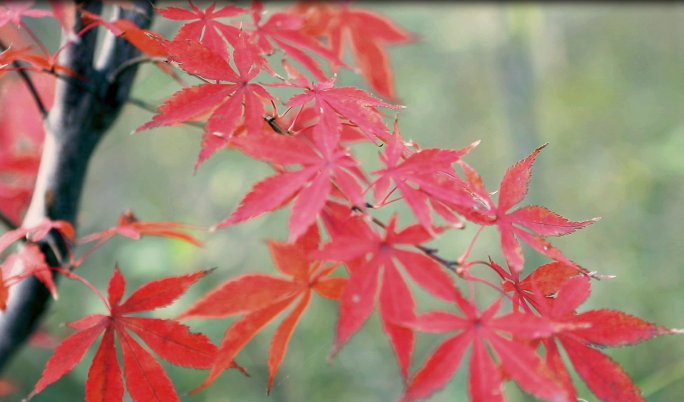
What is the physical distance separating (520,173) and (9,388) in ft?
3.75

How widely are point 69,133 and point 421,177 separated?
15.8 inches

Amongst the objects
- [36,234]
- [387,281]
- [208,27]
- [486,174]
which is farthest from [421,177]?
[486,174]

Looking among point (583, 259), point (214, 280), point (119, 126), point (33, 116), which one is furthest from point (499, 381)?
point (119, 126)

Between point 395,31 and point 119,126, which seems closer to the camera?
point 395,31

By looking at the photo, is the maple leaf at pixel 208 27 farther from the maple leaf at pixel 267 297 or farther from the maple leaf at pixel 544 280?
the maple leaf at pixel 544 280

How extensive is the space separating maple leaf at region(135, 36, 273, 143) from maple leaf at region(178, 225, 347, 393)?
0.10m

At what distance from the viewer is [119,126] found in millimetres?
2455

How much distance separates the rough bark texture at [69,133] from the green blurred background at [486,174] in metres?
0.22

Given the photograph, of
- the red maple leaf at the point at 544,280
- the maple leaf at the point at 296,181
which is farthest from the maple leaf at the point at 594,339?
the maple leaf at the point at 296,181

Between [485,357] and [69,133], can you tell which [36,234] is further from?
[485,357]

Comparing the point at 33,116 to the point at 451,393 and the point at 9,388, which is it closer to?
the point at 9,388

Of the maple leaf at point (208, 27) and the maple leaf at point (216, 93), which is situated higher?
the maple leaf at point (208, 27)

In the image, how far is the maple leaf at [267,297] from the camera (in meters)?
0.33

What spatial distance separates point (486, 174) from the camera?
304 cm
